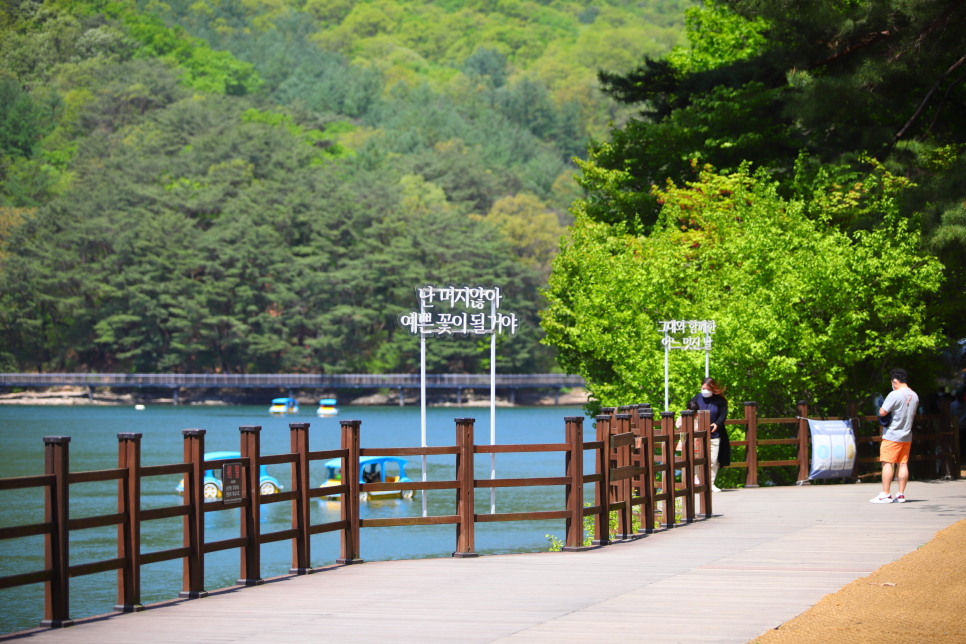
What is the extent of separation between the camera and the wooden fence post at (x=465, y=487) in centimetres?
1188

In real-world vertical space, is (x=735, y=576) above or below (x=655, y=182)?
below

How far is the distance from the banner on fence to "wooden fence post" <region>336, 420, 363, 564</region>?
34.5 ft

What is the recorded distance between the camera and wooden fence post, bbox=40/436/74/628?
28.2 ft

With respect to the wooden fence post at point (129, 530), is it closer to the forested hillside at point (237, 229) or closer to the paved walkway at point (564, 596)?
the paved walkway at point (564, 596)

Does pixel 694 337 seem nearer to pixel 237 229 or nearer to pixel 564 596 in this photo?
pixel 564 596

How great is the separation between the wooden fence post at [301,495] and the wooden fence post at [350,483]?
18.2 inches

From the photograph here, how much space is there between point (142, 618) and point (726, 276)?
63.8 feet

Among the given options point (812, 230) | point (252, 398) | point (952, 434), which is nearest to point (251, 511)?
point (952, 434)

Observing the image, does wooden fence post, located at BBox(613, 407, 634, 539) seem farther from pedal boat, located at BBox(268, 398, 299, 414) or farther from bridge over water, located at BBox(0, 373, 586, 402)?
bridge over water, located at BBox(0, 373, 586, 402)

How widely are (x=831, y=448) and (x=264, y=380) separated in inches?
3516

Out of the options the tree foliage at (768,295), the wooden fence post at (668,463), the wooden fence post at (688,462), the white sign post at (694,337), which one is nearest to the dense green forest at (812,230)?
the tree foliage at (768,295)

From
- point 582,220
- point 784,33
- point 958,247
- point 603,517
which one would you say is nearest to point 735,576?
point 603,517

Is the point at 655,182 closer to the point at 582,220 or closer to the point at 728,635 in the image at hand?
the point at 582,220

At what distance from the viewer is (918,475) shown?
22469 mm
